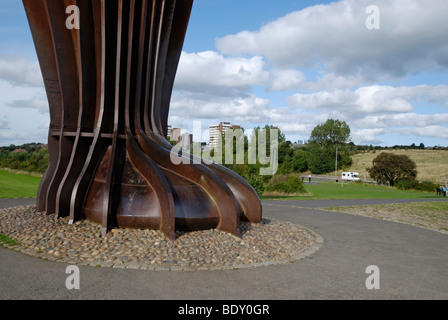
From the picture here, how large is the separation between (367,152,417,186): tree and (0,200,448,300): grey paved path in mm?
45992

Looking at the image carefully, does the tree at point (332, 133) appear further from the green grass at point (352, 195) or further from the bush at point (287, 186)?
the bush at point (287, 186)

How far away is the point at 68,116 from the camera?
387 inches

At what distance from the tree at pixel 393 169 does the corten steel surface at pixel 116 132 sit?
46.9 metres

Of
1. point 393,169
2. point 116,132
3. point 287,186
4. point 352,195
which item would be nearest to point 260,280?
point 116,132

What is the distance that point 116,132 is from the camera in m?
9.51

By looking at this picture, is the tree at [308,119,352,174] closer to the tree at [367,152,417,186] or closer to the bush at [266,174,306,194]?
the tree at [367,152,417,186]

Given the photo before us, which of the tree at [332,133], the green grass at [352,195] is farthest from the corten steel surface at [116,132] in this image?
the tree at [332,133]

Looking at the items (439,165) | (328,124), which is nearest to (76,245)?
(439,165)

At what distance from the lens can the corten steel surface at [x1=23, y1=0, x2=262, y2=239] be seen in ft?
28.2

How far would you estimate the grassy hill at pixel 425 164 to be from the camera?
202ft

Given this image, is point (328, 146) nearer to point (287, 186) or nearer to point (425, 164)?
point (425, 164)

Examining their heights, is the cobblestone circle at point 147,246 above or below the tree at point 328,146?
below
